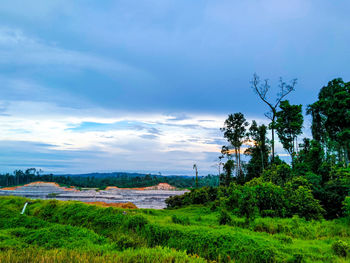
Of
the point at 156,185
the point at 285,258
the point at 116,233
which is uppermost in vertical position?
the point at 285,258

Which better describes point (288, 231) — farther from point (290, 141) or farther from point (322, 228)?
point (290, 141)

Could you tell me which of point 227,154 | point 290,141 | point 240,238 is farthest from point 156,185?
point 240,238

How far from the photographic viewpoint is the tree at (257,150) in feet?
109

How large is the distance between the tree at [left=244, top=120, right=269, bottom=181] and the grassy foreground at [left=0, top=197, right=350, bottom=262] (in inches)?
931

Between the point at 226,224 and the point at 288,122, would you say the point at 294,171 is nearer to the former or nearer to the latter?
→ the point at 288,122

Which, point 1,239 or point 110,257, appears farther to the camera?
point 1,239

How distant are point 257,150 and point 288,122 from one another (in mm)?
9002

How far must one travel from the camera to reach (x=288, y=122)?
27.6 m

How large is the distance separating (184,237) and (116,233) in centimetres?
378

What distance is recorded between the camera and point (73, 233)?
27.9 ft

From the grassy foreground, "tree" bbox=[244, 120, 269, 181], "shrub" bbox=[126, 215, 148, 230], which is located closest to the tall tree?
"tree" bbox=[244, 120, 269, 181]

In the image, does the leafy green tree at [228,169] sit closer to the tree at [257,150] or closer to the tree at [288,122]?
the tree at [257,150]

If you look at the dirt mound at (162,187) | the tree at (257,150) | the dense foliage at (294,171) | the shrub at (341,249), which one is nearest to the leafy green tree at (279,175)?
the dense foliage at (294,171)

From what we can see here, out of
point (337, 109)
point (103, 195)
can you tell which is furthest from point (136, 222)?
point (103, 195)
